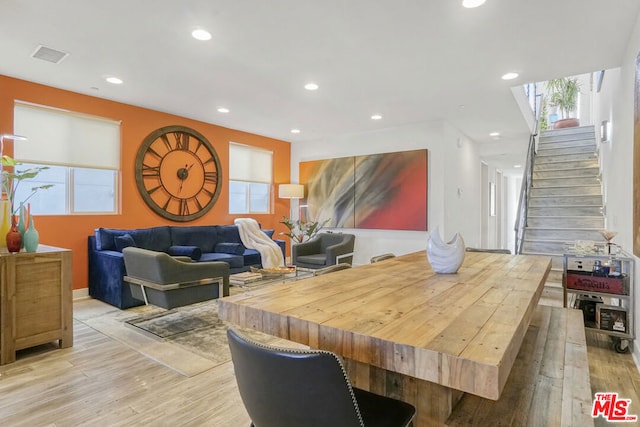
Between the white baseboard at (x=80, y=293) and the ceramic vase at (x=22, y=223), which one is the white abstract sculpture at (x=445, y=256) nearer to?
the ceramic vase at (x=22, y=223)

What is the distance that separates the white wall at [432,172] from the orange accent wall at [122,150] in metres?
2.00

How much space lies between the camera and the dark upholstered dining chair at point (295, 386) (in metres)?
0.81

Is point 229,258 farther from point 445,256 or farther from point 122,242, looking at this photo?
point 445,256

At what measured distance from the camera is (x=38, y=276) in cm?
271

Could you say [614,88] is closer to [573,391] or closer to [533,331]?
[533,331]

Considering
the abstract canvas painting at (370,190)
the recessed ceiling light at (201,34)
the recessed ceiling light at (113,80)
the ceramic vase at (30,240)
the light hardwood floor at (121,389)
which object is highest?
the recessed ceiling light at (113,80)

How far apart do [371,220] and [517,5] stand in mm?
4198

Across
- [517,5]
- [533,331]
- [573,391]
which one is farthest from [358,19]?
[573,391]

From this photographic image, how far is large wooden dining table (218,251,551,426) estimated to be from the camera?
2.79 ft

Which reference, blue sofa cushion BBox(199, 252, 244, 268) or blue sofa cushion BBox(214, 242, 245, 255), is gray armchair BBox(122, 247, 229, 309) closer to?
blue sofa cushion BBox(199, 252, 244, 268)

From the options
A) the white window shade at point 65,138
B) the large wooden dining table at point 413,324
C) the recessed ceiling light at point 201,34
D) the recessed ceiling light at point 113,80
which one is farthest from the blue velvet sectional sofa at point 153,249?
the large wooden dining table at point 413,324

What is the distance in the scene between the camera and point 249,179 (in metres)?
6.77

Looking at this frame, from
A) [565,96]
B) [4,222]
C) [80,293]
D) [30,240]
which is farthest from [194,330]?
[565,96]

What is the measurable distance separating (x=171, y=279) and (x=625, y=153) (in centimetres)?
421
